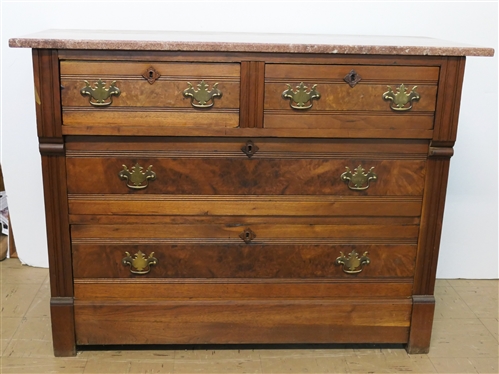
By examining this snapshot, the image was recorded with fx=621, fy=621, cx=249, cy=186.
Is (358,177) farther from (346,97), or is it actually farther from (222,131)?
(222,131)

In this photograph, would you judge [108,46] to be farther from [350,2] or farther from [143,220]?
[350,2]

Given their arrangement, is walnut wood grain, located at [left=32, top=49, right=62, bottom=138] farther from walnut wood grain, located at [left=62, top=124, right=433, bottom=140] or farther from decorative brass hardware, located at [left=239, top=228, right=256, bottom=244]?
decorative brass hardware, located at [left=239, top=228, right=256, bottom=244]

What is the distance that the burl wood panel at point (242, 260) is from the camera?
6.95 ft

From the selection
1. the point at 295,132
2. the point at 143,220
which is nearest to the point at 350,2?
the point at 295,132

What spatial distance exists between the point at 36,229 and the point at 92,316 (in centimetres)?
84

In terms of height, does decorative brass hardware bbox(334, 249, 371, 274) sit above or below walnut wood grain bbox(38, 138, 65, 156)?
below

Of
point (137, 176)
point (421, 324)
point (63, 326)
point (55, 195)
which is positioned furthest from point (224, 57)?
point (421, 324)

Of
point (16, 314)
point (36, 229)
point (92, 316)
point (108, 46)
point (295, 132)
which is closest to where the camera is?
point (108, 46)

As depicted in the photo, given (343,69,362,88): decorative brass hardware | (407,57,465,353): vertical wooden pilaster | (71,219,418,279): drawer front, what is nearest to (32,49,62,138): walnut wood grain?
(71,219,418,279): drawer front

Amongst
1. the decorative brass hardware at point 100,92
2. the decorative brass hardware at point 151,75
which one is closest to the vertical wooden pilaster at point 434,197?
the decorative brass hardware at point 151,75

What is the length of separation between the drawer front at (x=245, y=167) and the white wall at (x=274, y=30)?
2.50ft

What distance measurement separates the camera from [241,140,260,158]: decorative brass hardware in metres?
2.02

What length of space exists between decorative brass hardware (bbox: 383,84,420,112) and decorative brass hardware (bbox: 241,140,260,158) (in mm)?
447

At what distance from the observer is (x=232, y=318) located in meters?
2.19
